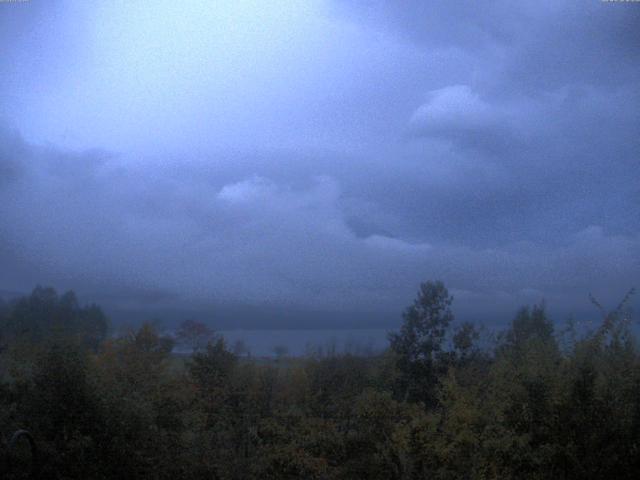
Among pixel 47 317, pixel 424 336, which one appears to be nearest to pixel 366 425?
pixel 424 336

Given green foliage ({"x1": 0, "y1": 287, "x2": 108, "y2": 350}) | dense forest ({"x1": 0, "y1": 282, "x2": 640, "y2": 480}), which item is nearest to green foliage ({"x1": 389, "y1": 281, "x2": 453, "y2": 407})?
dense forest ({"x1": 0, "y1": 282, "x2": 640, "y2": 480})

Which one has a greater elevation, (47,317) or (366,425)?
(47,317)

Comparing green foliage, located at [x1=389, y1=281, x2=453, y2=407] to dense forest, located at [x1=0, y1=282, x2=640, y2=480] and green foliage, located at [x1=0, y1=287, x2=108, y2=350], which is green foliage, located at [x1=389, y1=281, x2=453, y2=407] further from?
green foliage, located at [x1=0, y1=287, x2=108, y2=350]

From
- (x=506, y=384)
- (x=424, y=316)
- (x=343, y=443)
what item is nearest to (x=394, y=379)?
(x=424, y=316)

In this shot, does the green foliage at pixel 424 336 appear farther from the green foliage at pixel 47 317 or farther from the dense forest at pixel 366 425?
the green foliage at pixel 47 317

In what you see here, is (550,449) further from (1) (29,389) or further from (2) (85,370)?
(1) (29,389)

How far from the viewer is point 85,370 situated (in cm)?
1244

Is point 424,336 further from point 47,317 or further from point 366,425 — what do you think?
point 47,317

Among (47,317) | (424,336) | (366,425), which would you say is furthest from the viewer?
(47,317)

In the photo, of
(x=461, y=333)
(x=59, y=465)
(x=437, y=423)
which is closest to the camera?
(x=59, y=465)

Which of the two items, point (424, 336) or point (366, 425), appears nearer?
point (366, 425)

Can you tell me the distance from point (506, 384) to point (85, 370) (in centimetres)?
897

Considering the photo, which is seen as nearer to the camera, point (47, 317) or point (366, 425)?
point (366, 425)

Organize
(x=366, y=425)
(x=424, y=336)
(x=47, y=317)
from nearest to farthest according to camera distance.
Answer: (x=366, y=425)
(x=424, y=336)
(x=47, y=317)
